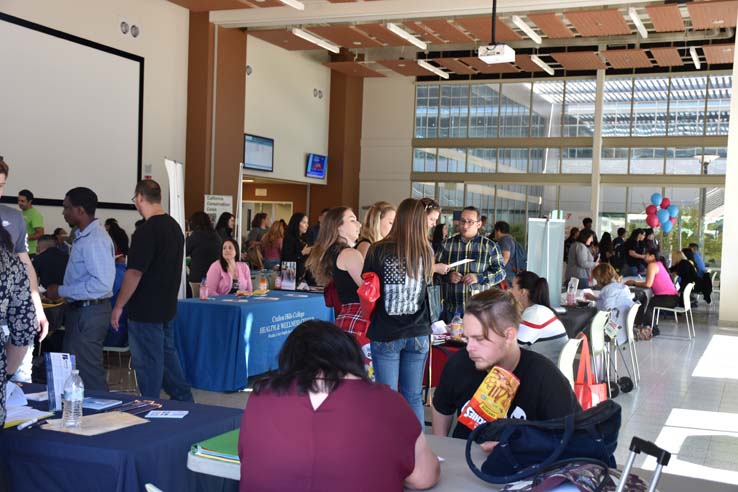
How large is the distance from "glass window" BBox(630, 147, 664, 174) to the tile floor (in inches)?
307

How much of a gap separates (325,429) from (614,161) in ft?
56.6

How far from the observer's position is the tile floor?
504 centimetres

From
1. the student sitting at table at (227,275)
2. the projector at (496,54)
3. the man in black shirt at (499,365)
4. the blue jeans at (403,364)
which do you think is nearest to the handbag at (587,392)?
the blue jeans at (403,364)

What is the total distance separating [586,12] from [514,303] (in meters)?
10.3

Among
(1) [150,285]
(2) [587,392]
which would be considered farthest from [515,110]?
(2) [587,392]

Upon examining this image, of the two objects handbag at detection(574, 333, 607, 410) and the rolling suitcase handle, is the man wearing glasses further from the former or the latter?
the rolling suitcase handle

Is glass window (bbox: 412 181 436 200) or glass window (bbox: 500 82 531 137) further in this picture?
glass window (bbox: 412 181 436 200)

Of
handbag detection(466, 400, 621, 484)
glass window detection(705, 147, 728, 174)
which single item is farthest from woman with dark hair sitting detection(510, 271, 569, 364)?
glass window detection(705, 147, 728, 174)

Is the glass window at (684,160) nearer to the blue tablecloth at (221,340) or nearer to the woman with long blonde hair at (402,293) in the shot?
the blue tablecloth at (221,340)

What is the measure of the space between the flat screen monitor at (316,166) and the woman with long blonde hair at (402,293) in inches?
534

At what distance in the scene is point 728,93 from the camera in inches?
680

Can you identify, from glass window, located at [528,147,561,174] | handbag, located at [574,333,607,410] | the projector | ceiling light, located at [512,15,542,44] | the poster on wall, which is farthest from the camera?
glass window, located at [528,147,561,174]

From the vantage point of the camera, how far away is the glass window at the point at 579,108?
1822 centimetres

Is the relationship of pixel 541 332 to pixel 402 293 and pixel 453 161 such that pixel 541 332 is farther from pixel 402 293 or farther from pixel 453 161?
pixel 453 161
